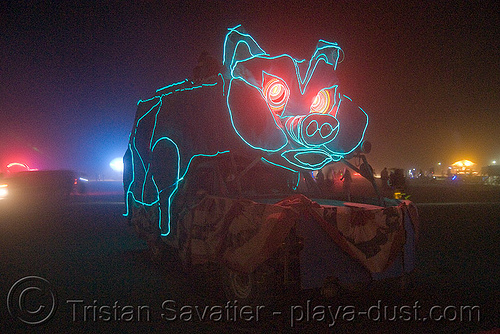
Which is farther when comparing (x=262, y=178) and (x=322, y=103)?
(x=262, y=178)

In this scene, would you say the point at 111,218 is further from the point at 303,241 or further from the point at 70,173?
the point at 303,241

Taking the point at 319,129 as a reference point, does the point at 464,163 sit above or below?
above

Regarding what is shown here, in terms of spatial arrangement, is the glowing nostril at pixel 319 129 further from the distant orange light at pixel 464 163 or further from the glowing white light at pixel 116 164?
the distant orange light at pixel 464 163

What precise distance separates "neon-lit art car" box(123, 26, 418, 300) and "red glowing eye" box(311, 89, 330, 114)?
2 centimetres

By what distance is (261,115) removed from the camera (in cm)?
548

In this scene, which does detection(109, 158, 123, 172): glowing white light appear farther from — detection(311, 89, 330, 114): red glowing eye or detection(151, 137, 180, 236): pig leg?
detection(311, 89, 330, 114): red glowing eye

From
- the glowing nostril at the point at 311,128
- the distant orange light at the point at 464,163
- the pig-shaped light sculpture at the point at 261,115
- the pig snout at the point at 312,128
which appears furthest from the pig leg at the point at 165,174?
the distant orange light at the point at 464,163

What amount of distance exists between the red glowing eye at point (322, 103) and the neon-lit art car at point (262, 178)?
2cm

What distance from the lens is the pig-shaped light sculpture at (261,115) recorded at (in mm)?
5504

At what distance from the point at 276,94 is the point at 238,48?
0.87m

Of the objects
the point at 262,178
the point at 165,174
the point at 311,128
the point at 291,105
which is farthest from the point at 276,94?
the point at 165,174

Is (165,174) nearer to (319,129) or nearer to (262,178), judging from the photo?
(262,178)

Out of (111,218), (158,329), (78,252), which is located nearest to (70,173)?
(111,218)

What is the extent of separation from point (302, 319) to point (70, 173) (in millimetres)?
20596
